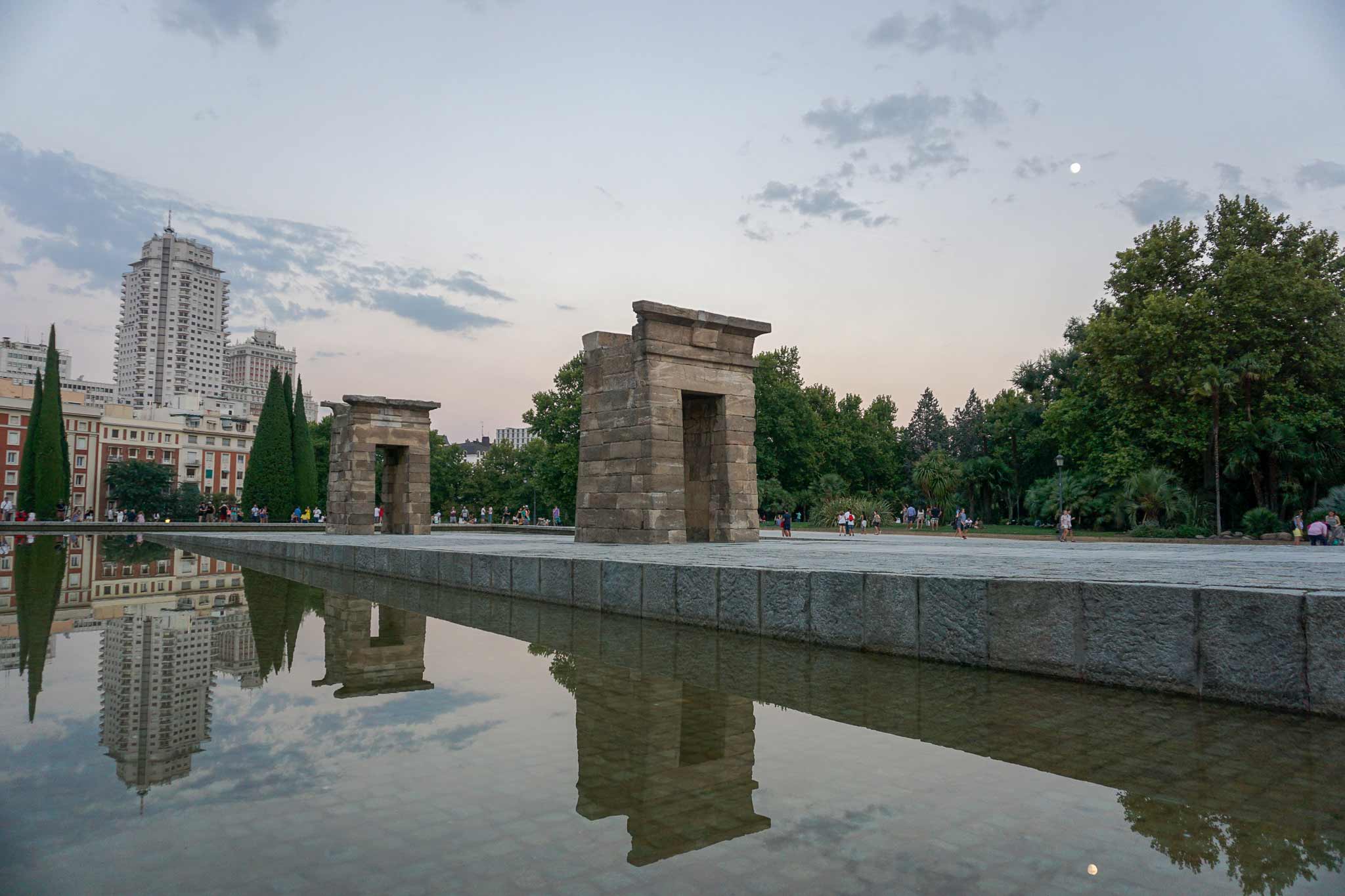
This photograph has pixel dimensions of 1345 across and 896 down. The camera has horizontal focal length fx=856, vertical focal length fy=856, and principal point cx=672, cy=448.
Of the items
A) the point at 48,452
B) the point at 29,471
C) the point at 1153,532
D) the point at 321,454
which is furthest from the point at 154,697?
the point at 321,454

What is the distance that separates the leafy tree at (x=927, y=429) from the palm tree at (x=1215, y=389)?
144 ft

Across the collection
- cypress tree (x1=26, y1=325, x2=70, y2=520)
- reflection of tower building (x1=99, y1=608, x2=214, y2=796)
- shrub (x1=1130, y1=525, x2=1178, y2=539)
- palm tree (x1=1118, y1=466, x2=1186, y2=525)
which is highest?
cypress tree (x1=26, y1=325, x2=70, y2=520)

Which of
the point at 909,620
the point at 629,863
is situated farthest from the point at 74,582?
the point at 629,863

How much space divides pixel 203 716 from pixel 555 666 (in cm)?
243

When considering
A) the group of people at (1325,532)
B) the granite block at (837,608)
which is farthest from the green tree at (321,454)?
the granite block at (837,608)

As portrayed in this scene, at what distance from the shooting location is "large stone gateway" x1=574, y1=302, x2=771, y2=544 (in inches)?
634

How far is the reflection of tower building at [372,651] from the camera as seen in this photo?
19.0ft

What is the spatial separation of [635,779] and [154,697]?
3.34 m

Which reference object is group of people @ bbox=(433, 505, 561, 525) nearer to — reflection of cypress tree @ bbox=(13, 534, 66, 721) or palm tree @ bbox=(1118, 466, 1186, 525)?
Result: palm tree @ bbox=(1118, 466, 1186, 525)

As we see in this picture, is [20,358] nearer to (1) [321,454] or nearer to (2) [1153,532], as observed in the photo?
(1) [321,454]

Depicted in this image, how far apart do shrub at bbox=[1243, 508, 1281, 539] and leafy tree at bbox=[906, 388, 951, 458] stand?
44.2 m

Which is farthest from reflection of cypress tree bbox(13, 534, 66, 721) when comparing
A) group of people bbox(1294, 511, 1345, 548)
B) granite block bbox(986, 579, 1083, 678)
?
group of people bbox(1294, 511, 1345, 548)

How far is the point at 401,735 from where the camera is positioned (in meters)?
4.41

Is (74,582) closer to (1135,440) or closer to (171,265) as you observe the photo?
(1135,440)
